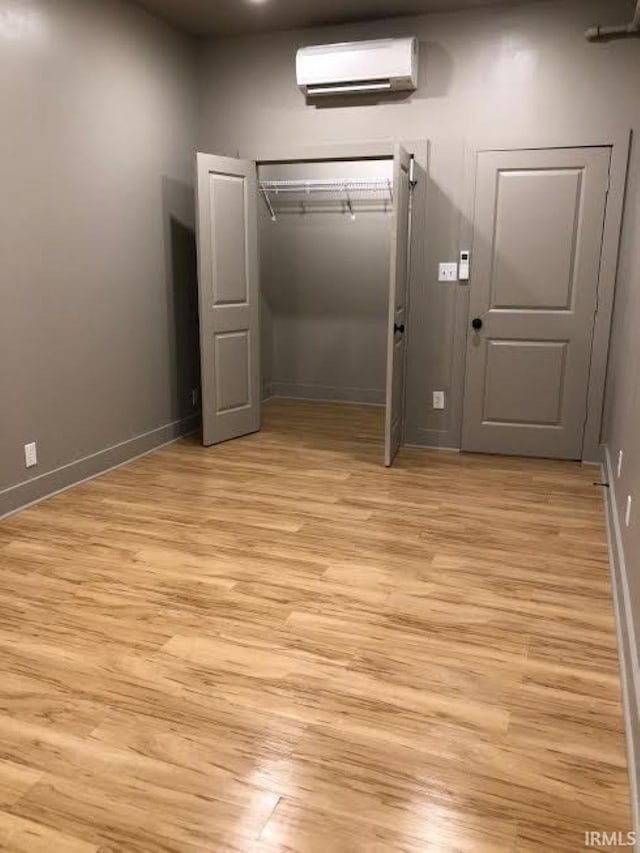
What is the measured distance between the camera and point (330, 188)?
6.20 meters

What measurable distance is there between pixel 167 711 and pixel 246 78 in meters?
4.49

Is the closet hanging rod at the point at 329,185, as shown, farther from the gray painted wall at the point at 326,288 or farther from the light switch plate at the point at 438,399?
the light switch plate at the point at 438,399

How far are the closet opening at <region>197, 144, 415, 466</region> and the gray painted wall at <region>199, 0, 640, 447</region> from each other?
0.62 ft

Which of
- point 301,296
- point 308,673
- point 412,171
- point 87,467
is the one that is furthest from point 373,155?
point 308,673

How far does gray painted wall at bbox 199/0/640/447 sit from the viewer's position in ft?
13.8

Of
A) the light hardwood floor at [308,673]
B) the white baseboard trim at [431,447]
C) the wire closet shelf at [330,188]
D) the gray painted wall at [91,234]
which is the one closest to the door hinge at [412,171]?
the wire closet shelf at [330,188]

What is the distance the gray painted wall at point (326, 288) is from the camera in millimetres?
6195

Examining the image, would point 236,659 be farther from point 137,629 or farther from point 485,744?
point 485,744

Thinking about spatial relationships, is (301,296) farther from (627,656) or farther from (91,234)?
(627,656)

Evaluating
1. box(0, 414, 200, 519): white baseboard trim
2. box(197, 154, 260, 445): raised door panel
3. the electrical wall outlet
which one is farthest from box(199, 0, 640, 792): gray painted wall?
the electrical wall outlet

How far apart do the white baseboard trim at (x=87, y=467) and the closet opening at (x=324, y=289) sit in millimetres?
1077

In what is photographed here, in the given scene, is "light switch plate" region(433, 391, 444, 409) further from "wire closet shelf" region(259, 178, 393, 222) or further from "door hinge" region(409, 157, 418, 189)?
"wire closet shelf" region(259, 178, 393, 222)

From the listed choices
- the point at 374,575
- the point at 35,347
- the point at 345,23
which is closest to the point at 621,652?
the point at 374,575

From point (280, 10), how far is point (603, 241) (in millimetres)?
2574
